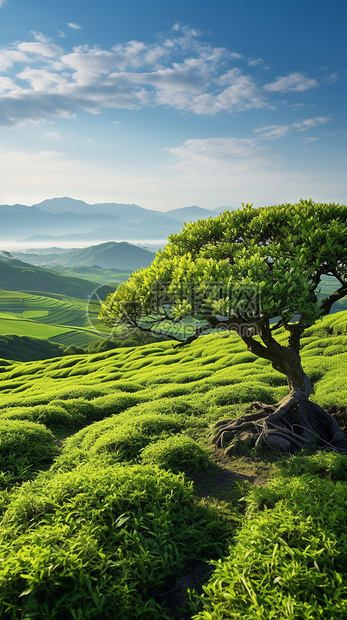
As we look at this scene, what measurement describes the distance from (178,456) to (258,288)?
5.40 meters

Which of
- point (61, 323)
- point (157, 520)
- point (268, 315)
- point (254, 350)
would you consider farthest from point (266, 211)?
point (61, 323)

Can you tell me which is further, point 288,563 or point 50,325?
point 50,325

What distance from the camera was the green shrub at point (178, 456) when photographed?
377 inches

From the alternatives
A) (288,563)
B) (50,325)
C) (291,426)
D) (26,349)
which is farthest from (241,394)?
(50,325)

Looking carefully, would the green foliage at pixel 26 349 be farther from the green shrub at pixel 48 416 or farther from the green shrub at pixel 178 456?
the green shrub at pixel 178 456

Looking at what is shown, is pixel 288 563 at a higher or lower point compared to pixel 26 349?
higher

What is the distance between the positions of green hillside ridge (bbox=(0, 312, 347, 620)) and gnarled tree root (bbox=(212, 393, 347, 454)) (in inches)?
23.1

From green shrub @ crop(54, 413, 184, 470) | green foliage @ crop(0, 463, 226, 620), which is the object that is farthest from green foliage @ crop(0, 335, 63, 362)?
green foliage @ crop(0, 463, 226, 620)

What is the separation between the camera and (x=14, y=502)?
24.4 feet

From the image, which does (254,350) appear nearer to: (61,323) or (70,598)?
(70,598)

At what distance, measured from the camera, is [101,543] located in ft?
20.4

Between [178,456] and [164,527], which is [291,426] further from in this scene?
[164,527]

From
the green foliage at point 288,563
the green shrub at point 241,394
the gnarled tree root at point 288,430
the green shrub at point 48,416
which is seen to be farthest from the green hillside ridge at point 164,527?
the green shrub at point 241,394

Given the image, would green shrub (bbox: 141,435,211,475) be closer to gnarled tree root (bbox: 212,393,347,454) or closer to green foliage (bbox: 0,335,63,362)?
gnarled tree root (bbox: 212,393,347,454)
